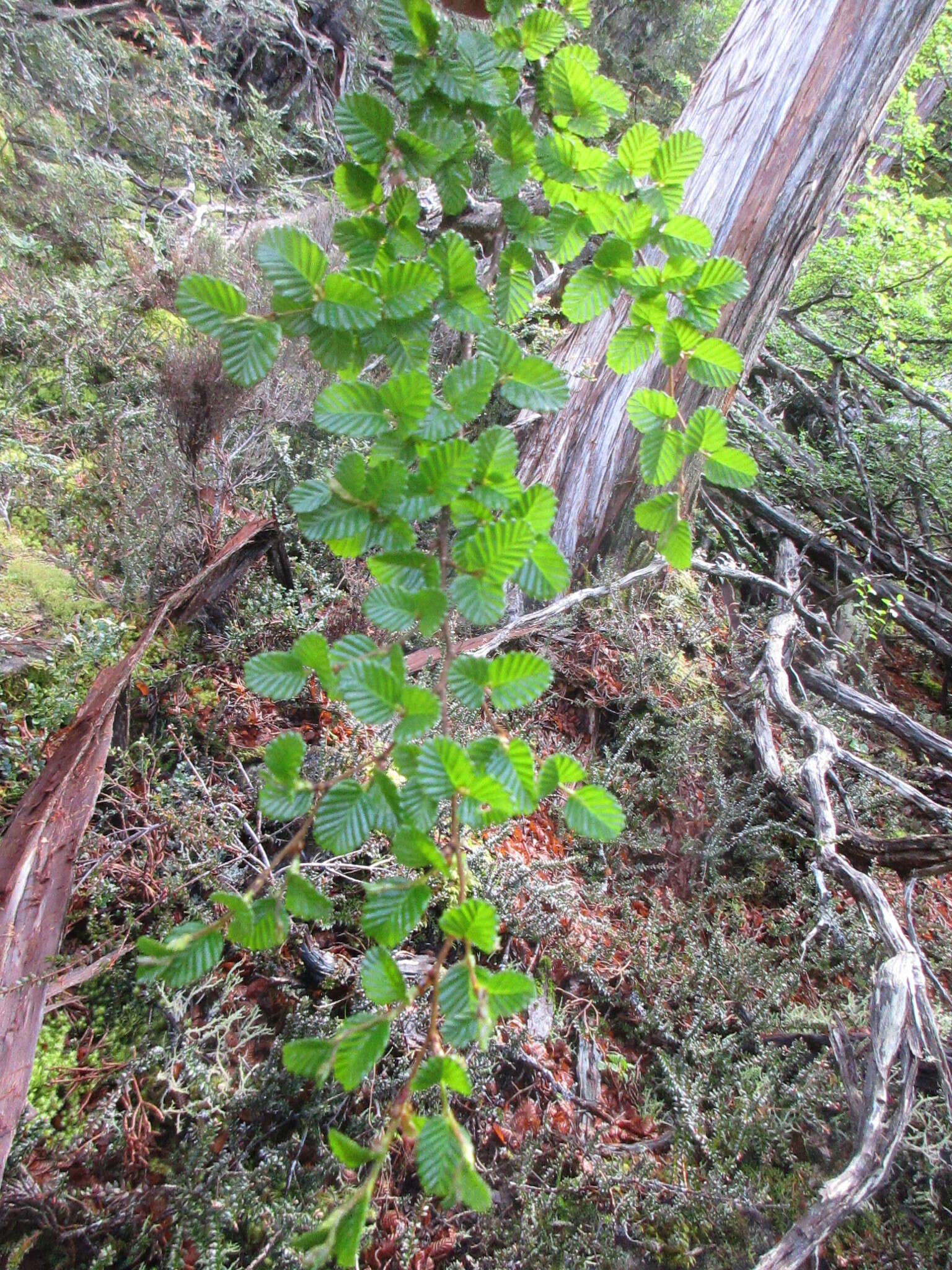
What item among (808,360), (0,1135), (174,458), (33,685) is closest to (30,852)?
(0,1135)

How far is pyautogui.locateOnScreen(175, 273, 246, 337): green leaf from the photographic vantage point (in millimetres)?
575

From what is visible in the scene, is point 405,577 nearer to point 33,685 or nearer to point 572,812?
point 572,812

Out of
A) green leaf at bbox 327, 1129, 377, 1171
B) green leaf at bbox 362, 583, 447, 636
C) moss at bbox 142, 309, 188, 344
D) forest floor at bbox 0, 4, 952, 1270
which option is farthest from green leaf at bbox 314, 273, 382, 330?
moss at bbox 142, 309, 188, 344

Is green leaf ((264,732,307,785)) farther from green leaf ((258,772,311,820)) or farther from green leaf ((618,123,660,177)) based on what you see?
green leaf ((618,123,660,177))

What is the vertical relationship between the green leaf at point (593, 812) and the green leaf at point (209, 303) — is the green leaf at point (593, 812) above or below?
below

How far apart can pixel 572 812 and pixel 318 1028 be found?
112cm

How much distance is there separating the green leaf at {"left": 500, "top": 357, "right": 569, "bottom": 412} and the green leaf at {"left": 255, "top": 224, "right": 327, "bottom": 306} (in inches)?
8.9

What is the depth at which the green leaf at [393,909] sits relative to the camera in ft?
1.86

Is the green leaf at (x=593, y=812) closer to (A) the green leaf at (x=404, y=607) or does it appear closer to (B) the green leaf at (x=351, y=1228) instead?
(A) the green leaf at (x=404, y=607)

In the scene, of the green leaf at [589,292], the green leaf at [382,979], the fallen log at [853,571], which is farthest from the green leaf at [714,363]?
the fallen log at [853,571]

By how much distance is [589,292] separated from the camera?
794 mm

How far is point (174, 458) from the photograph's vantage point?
231cm

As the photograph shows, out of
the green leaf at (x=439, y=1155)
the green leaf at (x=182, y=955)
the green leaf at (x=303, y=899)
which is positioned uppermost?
the green leaf at (x=303, y=899)

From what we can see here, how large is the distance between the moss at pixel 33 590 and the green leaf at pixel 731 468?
6.25ft
